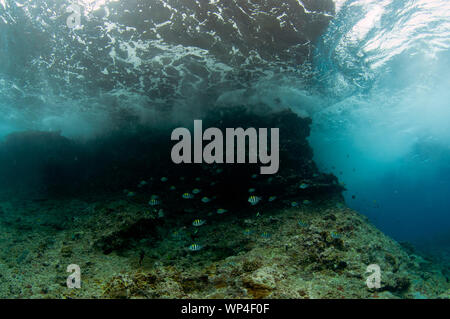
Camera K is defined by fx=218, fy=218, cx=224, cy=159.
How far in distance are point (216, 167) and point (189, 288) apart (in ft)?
35.9

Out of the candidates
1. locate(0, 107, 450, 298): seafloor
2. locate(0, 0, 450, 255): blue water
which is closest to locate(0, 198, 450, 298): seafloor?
locate(0, 107, 450, 298): seafloor

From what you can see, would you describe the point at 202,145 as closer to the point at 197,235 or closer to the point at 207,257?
the point at 197,235

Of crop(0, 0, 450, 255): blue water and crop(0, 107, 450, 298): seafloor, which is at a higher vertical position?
crop(0, 0, 450, 255): blue water

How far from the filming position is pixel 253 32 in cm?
1217

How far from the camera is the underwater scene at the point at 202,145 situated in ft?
26.2

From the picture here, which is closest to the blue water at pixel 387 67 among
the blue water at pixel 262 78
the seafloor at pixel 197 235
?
the blue water at pixel 262 78

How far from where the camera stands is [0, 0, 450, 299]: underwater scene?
798 cm

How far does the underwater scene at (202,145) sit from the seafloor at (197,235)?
0.09 m

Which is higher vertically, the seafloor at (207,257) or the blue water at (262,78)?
the blue water at (262,78)

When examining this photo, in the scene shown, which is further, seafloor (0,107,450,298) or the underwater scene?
the underwater scene

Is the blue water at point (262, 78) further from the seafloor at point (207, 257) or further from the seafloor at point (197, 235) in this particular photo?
the seafloor at point (207, 257)

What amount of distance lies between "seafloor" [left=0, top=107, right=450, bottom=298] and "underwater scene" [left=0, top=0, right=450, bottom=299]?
93 millimetres

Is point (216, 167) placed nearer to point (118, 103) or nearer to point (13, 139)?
point (118, 103)

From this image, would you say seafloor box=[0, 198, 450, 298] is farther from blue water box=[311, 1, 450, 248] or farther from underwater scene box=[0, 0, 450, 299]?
blue water box=[311, 1, 450, 248]
